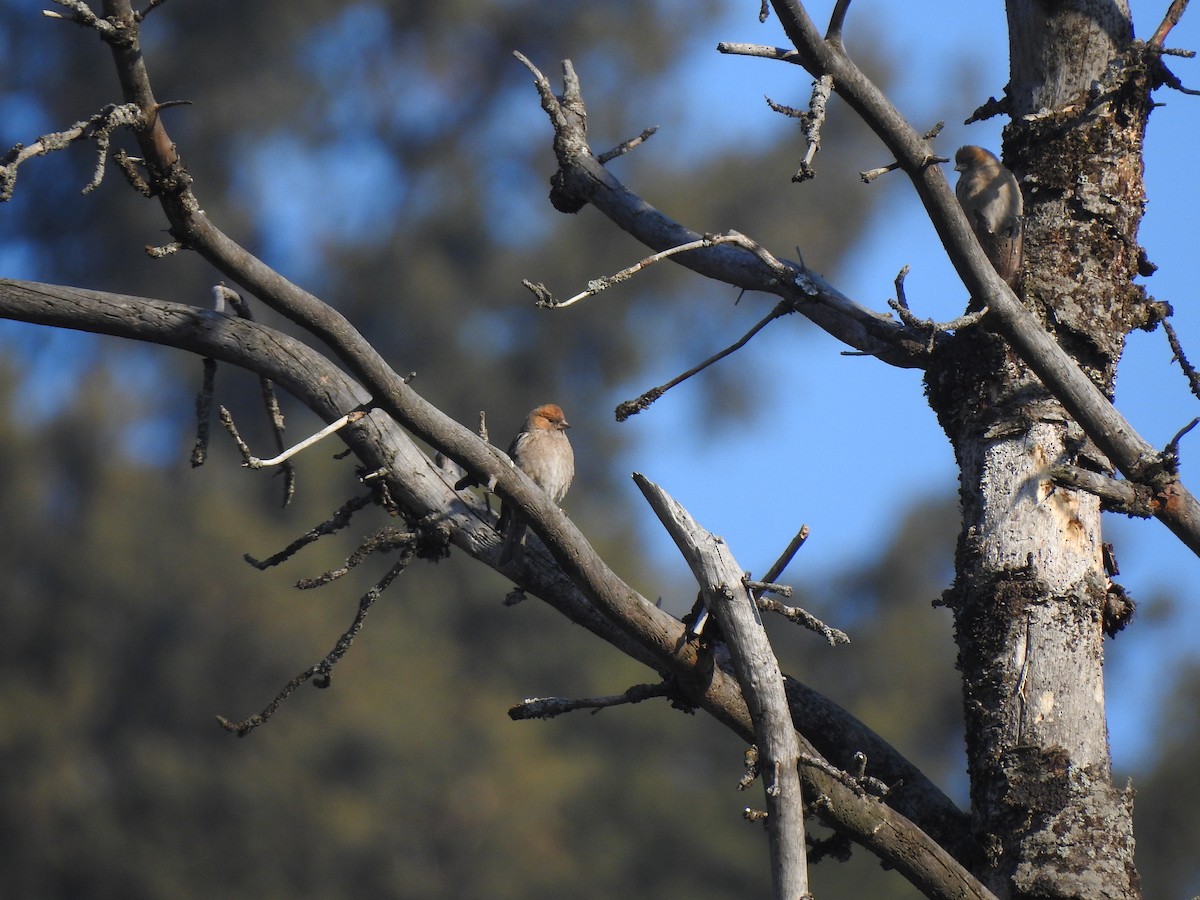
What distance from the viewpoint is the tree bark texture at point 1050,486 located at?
342 cm

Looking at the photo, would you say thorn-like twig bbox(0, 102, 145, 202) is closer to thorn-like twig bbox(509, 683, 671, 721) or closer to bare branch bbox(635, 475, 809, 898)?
bare branch bbox(635, 475, 809, 898)

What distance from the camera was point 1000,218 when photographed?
3.98 meters

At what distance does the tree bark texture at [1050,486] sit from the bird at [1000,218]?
0.06 meters

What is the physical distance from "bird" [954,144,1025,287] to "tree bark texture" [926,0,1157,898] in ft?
0.21

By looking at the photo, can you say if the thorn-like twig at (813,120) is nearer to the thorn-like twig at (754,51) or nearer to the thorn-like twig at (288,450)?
the thorn-like twig at (754,51)

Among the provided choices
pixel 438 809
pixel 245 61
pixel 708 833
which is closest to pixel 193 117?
pixel 245 61

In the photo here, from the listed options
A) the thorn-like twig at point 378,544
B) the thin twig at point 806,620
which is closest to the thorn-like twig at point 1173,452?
the thin twig at point 806,620

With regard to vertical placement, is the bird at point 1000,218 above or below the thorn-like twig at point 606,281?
above

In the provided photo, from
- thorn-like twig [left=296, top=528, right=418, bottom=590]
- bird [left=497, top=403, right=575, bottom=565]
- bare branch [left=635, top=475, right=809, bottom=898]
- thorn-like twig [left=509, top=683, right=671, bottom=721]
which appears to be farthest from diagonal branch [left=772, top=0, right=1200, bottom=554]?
bird [left=497, top=403, right=575, bottom=565]

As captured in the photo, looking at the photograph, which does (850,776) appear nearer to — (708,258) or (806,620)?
(806,620)

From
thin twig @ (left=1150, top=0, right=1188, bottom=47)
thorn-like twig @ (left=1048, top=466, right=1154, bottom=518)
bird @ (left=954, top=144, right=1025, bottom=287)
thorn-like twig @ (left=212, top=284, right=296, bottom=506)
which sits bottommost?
thorn-like twig @ (left=212, top=284, right=296, bottom=506)

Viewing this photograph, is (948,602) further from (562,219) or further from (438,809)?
(562,219)

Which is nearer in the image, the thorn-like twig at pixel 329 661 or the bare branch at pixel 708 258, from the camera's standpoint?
the thorn-like twig at pixel 329 661

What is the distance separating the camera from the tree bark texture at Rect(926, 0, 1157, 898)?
3.42m
